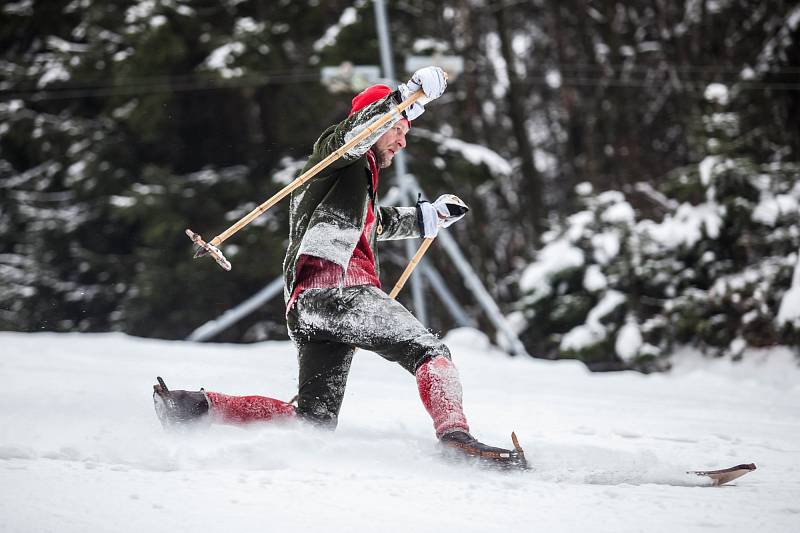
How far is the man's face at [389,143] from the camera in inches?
138

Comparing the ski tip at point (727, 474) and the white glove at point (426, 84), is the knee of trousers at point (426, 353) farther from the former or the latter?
the ski tip at point (727, 474)

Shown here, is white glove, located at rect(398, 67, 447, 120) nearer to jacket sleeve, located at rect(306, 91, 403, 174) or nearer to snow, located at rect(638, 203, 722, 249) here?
jacket sleeve, located at rect(306, 91, 403, 174)

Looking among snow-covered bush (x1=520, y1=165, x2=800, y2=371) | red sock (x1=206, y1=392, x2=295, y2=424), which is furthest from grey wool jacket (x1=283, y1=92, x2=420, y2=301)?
snow-covered bush (x1=520, y1=165, x2=800, y2=371)

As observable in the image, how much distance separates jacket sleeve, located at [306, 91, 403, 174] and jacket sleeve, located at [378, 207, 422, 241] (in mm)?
557

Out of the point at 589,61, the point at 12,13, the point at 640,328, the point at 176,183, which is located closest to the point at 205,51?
the point at 176,183

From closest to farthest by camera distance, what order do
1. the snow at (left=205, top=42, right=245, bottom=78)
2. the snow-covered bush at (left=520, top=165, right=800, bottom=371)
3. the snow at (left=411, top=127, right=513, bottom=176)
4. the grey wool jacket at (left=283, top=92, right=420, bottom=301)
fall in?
the grey wool jacket at (left=283, top=92, right=420, bottom=301) → the snow-covered bush at (left=520, top=165, right=800, bottom=371) → the snow at (left=411, top=127, right=513, bottom=176) → the snow at (left=205, top=42, right=245, bottom=78)

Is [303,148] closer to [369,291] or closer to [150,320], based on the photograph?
[150,320]

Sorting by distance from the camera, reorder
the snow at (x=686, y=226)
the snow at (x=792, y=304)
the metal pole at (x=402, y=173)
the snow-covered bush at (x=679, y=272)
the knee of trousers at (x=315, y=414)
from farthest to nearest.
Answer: the metal pole at (x=402, y=173), the snow at (x=686, y=226), the snow-covered bush at (x=679, y=272), the snow at (x=792, y=304), the knee of trousers at (x=315, y=414)

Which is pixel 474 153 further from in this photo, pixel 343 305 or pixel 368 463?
pixel 368 463

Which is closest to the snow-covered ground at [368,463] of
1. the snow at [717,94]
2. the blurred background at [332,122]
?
the blurred background at [332,122]

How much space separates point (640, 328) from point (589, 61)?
30.6 ft

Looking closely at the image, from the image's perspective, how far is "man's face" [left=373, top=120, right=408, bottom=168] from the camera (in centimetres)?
349

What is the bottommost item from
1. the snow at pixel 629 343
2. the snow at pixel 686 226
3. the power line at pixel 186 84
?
the snow at pixel 629 343

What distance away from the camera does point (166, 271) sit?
12695 millimetres
